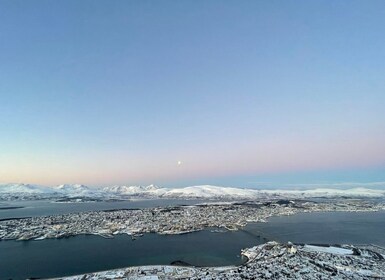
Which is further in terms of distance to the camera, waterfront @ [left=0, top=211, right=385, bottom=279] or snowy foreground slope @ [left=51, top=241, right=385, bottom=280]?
waterfront @ [left=0, top=211, right=385, bottom=279]

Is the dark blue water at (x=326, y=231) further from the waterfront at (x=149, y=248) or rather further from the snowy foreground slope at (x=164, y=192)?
the snowy foreground slope at (x=164, y=192)

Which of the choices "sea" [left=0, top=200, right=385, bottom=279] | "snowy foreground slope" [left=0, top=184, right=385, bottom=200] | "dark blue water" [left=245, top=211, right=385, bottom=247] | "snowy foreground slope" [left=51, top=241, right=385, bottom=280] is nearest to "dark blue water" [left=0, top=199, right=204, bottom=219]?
"sea" [left=0, top=200, right=385, bottom=279]

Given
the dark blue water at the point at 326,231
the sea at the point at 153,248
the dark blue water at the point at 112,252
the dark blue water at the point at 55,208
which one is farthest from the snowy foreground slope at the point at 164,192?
the dark blue water at the point at 112,252

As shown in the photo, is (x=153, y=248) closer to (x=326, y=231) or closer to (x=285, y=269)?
(x=285, y=269)

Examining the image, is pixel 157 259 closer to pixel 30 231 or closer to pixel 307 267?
pixel 307 267

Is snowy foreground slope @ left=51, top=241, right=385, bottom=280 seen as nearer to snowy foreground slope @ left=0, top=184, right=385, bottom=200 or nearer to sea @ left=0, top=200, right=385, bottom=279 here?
sea @ left=0, top=200, right=385, bottom=279

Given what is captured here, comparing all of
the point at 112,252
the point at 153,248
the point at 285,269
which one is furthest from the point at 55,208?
the point at 285,269
